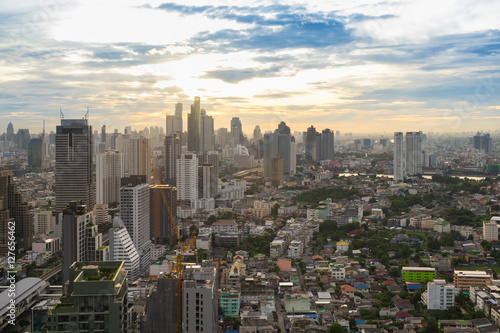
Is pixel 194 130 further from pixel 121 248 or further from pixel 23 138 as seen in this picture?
pixel 121 248

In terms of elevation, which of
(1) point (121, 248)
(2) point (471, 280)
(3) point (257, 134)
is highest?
(3) point (257, 134)

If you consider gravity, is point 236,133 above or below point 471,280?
above

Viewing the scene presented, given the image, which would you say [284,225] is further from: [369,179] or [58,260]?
[369,179]

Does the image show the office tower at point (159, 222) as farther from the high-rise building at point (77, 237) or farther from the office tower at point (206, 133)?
the office tower at point (206, 133)

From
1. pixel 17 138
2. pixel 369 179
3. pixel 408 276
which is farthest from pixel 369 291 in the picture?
pixel 369 179

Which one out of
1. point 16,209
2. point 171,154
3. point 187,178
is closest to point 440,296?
point 16,209

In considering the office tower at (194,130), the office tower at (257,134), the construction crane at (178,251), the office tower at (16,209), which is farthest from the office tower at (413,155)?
the office tower at (16,209)
